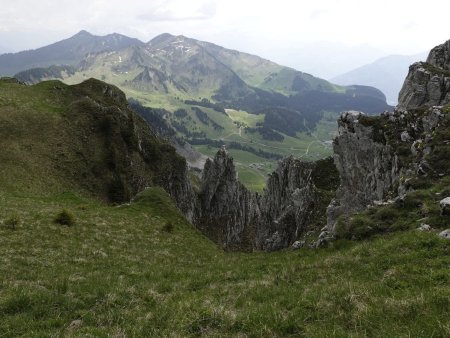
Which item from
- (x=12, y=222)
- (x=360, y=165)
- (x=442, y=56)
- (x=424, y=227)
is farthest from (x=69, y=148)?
(x=442, y=56)

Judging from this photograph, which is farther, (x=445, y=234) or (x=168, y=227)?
(x=168, y=227)

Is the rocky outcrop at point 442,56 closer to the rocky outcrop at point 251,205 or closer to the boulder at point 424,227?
the rocky outcrop at point 251,205

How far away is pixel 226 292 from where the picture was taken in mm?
17875

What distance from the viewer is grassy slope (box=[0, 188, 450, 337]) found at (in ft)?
40.1

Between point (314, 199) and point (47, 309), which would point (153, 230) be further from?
point (314, 199)

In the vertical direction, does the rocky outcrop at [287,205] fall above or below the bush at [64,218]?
below

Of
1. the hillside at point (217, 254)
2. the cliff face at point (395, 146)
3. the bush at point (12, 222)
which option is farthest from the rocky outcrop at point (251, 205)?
the bush at point (12, 222)

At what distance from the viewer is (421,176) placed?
30.9 metres

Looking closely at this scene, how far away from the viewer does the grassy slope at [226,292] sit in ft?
40.1

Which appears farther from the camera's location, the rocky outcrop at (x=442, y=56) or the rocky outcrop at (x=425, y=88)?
the rocky outcrop at (x=442, y=56)

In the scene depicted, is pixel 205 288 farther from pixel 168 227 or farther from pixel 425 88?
pixel 425 88

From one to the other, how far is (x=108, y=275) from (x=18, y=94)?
→ 249 feet

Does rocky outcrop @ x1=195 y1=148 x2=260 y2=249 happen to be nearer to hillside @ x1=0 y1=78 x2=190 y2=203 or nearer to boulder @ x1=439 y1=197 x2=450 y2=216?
hillside @ x1=0 y1=78 x2=190 y2=203

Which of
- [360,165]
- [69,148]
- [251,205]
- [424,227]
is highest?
[424,227]
